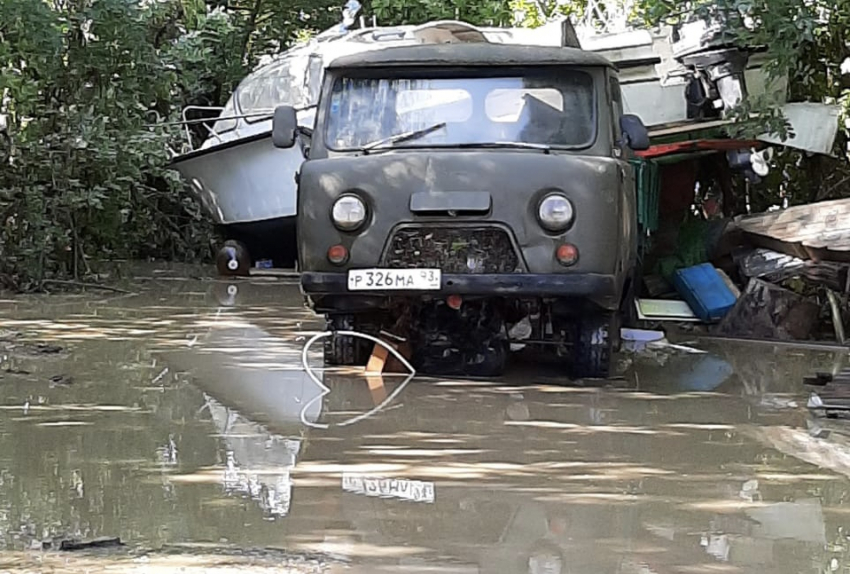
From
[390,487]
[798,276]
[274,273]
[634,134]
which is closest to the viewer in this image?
[390,487]

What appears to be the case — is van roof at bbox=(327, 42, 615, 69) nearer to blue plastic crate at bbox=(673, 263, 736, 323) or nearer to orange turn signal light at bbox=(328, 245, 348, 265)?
orange turn signal light at bbox=(328, 245, 348, 265)

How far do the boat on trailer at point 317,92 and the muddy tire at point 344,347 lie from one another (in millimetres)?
3607

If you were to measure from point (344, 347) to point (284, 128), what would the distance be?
1.39 meters

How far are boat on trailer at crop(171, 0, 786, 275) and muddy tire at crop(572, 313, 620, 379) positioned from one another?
384 centimetres

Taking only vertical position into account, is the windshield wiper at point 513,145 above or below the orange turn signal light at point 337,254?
above

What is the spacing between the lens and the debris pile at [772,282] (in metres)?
9.40

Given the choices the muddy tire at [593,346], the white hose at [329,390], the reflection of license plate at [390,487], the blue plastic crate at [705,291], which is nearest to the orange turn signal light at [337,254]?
the white hose at [329,390]

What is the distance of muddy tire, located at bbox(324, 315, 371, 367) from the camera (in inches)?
308

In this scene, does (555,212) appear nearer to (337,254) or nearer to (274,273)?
(337,254)

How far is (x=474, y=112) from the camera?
7520mm

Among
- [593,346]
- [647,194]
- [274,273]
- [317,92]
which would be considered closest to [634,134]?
[593,346]

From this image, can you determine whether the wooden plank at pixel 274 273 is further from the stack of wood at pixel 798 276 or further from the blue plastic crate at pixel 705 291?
the stack of wood at pixel 798 276

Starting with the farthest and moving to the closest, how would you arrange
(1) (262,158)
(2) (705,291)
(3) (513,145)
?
(1) (262,158) < (2) (705,291) < (3) (513,145)

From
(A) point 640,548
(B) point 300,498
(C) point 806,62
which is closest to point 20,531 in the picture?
(B) point 300,498
